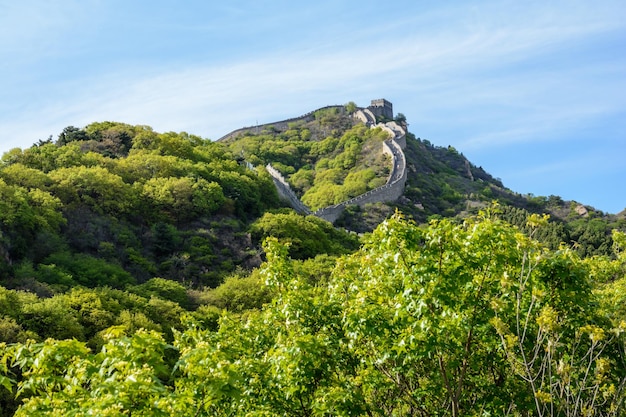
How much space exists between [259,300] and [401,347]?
23.2 metres

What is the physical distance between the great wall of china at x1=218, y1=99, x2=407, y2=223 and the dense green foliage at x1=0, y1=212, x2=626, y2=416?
49795mm

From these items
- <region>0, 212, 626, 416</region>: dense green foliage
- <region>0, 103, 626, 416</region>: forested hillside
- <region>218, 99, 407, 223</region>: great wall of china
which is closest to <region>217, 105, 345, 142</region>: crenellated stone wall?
<region>218, 99, 407, 223</region>: great wall of china

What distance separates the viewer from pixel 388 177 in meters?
79.3

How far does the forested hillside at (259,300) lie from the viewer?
767cm

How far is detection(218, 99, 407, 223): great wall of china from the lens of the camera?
63562 millimetres

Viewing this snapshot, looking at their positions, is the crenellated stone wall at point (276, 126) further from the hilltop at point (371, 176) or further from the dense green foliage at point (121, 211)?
the dense green foliage at point (121, 211)

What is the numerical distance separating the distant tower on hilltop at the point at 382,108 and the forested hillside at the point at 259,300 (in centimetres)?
5013

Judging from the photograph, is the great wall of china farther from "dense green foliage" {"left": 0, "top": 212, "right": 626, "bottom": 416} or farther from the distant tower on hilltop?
"dense green foliage" {"left": 0, "top": 212, "right": 626, "bottom": 416}

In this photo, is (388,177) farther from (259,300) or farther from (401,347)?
(401,347)

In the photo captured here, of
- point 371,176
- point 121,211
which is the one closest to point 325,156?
point 371,176

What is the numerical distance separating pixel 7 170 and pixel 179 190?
1116 cm

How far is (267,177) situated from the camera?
59688 millimetres

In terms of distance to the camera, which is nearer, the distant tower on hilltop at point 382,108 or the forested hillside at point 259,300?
the forested hillside at point 259,300

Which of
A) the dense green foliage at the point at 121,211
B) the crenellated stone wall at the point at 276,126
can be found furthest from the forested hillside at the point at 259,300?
the crenellated stone wall at the point at 276,126
